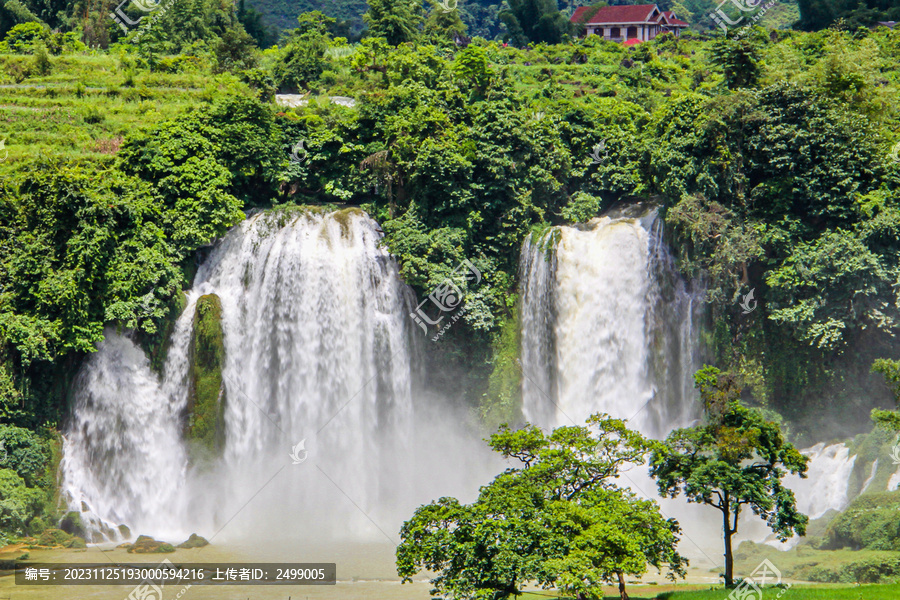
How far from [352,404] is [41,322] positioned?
10.3 meters

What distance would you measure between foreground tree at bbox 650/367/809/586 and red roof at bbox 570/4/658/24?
2010 inches

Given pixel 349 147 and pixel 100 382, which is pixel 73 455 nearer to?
pixel 100 382

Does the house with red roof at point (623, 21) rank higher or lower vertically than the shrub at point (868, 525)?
higher

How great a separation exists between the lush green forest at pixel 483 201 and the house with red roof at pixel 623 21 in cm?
2878

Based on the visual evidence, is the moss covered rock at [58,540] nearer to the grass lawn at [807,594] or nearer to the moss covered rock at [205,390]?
the moss covered rock at [205,390]

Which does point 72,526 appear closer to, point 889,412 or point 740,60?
point 889,412

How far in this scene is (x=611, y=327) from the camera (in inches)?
1383

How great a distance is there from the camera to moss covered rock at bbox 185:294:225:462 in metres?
34.2

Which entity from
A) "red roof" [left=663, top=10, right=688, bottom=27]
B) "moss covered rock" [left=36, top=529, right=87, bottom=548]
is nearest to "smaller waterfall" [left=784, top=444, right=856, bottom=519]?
"moss covered rock" [left=36, top=529, right=87, bottom=548]

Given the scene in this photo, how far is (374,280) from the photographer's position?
3519 centimetres

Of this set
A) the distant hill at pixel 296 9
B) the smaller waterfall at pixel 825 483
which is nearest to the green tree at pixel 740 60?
the smaller waterfall at pixel 825 483

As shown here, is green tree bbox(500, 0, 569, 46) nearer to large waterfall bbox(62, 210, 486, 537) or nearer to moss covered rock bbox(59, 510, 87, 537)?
large waterfall bbox(62, 210, 486, 537)

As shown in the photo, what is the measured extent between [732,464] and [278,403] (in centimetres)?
1673

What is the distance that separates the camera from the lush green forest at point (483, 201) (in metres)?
32.6
